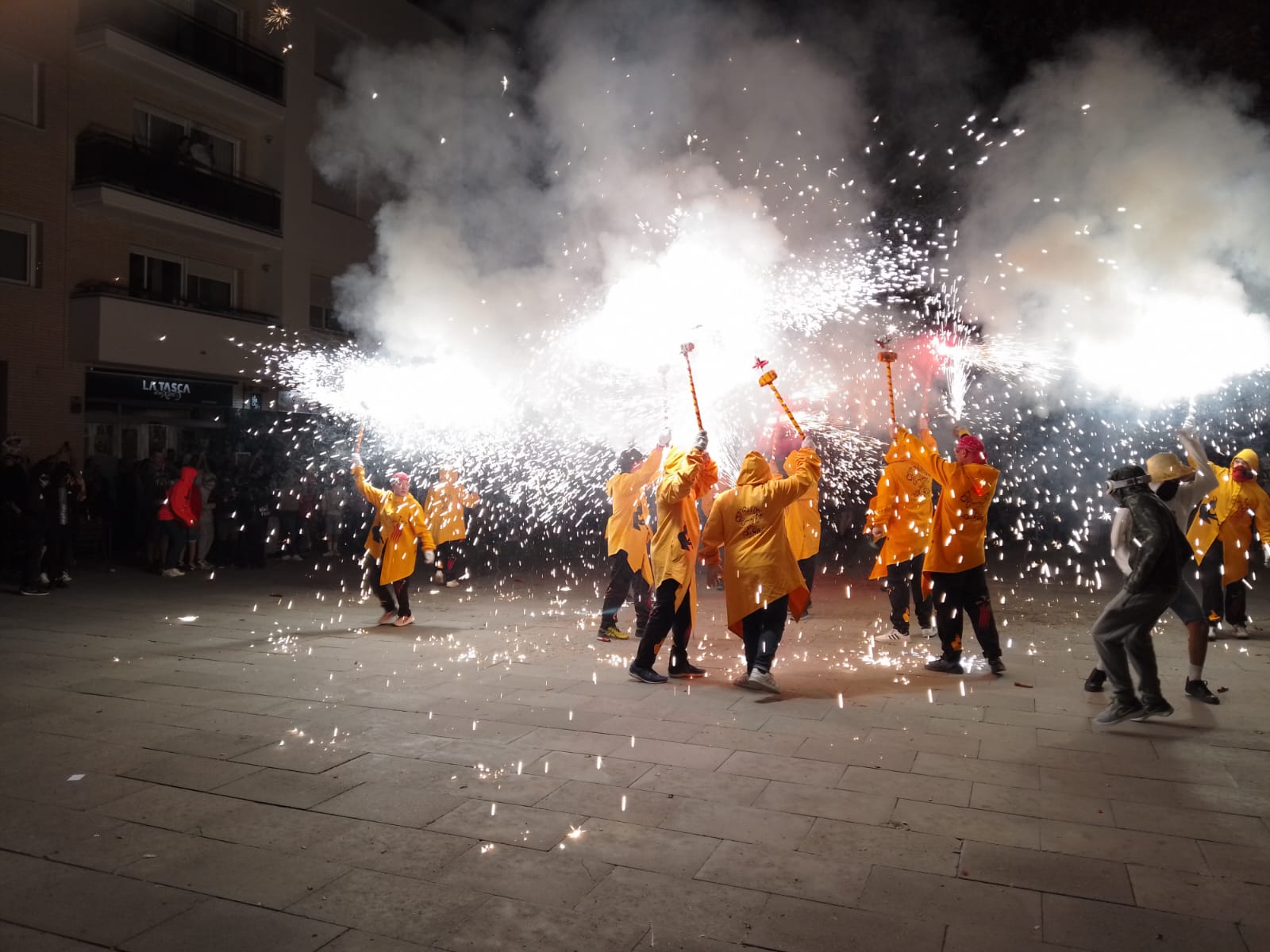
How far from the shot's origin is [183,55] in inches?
667

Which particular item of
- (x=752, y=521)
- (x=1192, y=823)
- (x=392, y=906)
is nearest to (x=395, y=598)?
(x=752, y=521)

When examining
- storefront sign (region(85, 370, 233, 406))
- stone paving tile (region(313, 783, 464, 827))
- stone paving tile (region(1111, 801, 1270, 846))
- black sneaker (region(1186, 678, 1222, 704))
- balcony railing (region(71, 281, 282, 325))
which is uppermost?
balcony railing (region(71, 281, 282, 325))

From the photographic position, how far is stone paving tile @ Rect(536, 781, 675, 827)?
3867 millimetres

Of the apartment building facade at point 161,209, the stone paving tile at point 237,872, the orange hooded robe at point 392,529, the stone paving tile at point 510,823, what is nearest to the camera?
the stone paving tile at point 237,872

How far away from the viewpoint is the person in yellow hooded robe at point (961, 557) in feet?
21.7

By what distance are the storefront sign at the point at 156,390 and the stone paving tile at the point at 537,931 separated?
50.5ft

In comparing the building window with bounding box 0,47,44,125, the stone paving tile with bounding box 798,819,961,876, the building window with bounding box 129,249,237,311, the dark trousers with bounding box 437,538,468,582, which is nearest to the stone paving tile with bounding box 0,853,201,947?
the stone paving tile with bounding box 798,819,961,876

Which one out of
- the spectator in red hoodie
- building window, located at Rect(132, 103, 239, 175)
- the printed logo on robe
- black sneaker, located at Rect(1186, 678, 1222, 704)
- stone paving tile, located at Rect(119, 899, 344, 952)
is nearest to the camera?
stone paving tile, located at Rect(119, 899, 344, 952)

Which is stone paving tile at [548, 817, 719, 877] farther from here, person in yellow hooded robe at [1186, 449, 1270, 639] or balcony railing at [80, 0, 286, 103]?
balcony railing at [80, 0, 286, 103]

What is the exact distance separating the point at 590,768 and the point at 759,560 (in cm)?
211

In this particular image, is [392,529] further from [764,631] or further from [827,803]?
[827,803]

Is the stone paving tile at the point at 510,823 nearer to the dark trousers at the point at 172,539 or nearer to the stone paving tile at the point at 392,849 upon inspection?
the stone paving tile at the point at 392,849

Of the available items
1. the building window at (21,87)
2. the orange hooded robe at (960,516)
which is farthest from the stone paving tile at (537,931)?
the building window at (21,87)

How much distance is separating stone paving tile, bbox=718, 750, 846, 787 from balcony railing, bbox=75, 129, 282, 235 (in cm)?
1502
